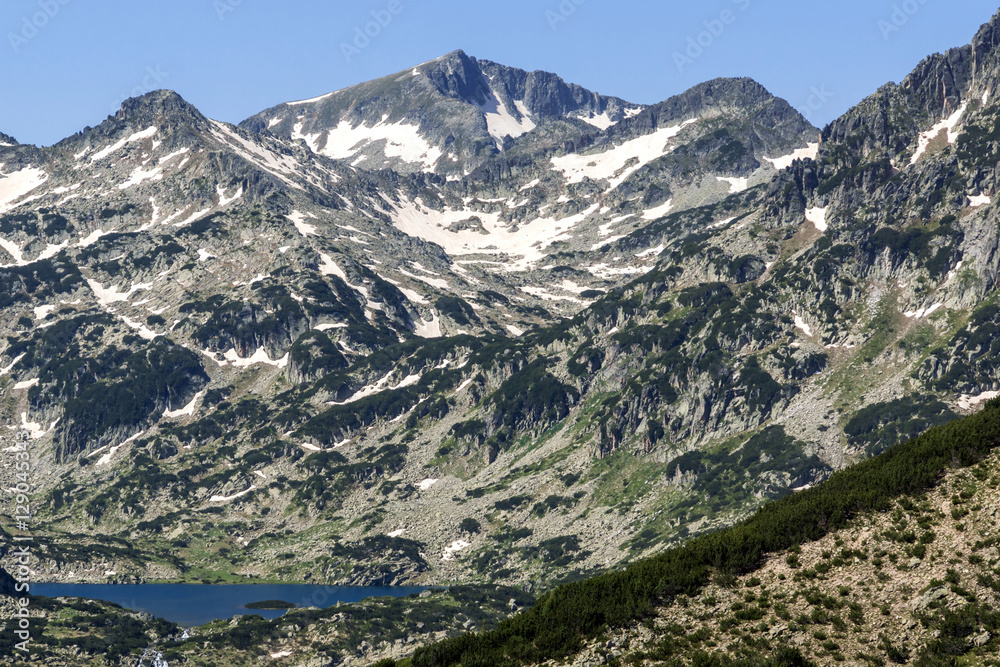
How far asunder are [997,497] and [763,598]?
→ 1442 cm

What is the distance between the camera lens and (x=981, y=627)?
5022cm

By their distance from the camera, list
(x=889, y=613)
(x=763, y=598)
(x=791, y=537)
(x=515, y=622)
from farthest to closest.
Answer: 1. (x=515, y=622)
2. (x=791, y=537)
3. (x=763, y=598)
4. (x=889, y=613)

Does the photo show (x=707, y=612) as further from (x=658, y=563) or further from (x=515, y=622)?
(x=515, y=622)

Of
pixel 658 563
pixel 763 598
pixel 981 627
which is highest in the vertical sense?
pixel 658 563

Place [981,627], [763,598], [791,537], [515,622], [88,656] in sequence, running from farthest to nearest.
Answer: [88,656]
[515,622]
[791,537]
[763,598]
[981,627]

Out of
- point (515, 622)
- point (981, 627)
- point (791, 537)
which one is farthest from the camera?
point (515, 622)

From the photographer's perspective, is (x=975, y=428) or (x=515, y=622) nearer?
(x=975, y=428)

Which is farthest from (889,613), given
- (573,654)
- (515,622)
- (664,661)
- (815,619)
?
(515,622)

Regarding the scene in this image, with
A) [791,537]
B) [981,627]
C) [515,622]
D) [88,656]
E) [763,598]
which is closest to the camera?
[981,627]

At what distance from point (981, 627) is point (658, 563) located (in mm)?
20267

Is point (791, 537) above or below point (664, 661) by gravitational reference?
above

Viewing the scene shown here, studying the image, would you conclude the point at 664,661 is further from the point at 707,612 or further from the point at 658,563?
the point at 658,563

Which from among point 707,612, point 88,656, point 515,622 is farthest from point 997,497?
point 88,656

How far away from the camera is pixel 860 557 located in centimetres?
5778
